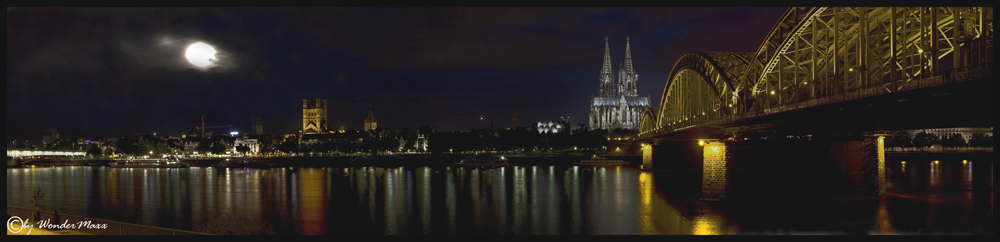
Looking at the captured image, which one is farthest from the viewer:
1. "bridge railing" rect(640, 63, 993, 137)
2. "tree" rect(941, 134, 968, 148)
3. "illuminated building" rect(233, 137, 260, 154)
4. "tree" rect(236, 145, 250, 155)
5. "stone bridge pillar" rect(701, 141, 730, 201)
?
"illuminated building" rect(233, 137, 260, 154)

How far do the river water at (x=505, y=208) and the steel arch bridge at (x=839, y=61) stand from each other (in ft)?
18.0

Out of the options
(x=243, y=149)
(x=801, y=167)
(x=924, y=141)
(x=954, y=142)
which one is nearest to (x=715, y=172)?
(x=801, y=167)

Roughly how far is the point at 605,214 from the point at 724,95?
16.9 meters

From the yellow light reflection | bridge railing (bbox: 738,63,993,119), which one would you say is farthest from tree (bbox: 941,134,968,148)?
bridge railing (bbox: 738,63,993,119)

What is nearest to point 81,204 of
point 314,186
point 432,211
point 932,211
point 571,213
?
point 314,186

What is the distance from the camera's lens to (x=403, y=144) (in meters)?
165

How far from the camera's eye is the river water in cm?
2923

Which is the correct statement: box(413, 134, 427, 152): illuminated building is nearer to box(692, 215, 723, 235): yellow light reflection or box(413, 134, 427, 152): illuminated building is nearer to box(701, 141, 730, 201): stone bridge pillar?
box(701, 141, 730, 201): stone bridge pillar

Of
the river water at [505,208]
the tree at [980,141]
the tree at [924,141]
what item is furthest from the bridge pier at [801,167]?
the tree at [980,141]

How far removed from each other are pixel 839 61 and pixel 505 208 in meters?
19.3

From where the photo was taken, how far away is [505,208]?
40.4 metres

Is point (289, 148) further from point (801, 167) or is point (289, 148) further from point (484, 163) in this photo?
point (801, 167)

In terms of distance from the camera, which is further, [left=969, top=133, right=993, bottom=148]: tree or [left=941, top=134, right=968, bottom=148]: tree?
[left=941, top=134, right=968, bottom=148]: tree

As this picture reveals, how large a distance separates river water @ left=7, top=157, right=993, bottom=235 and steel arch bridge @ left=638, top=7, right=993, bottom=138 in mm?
5485
